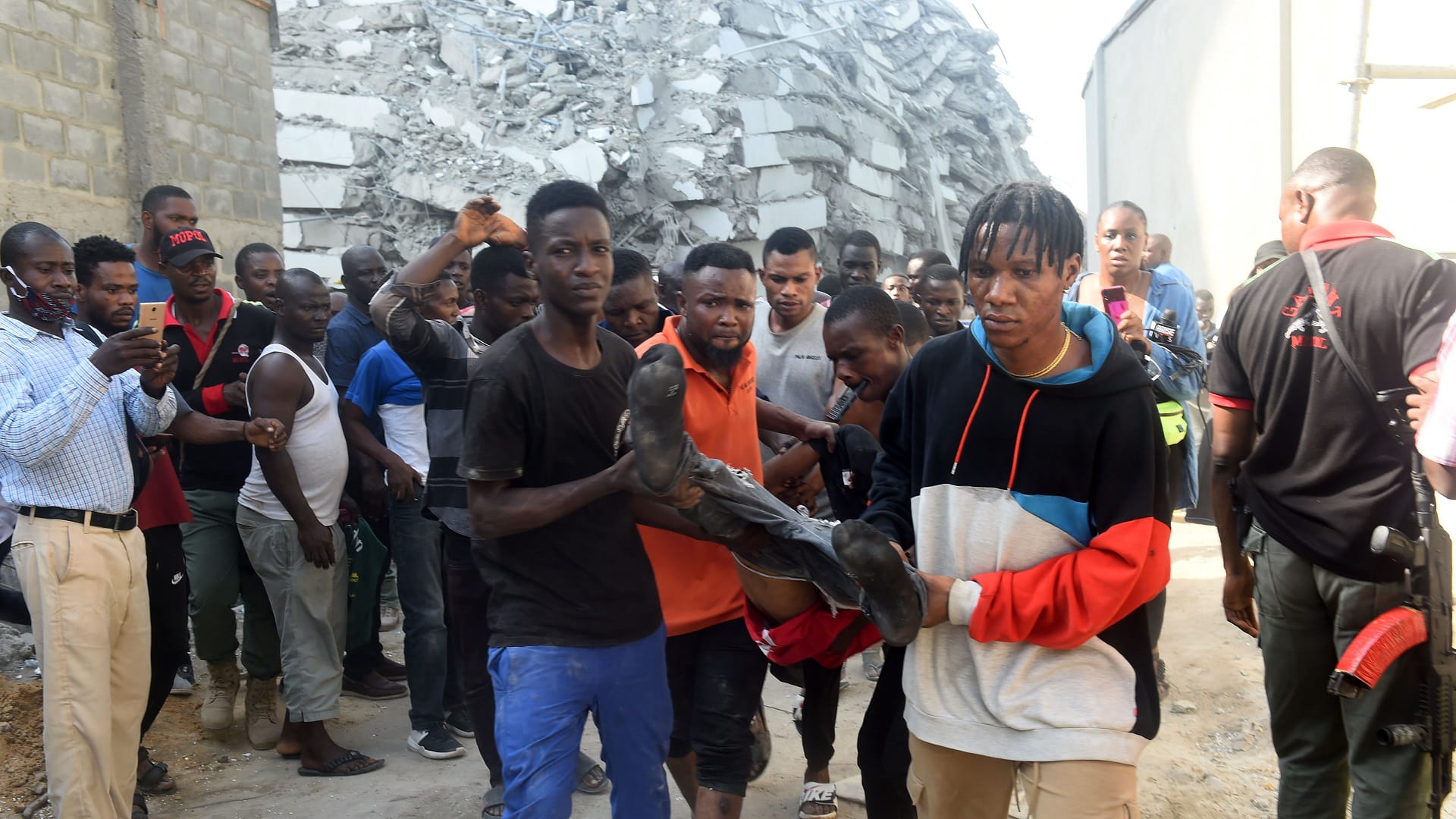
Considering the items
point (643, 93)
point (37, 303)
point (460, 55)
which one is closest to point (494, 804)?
point (37, 303)

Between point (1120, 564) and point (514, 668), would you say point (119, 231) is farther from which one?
point (1120, 564)

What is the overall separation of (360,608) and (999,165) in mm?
19631

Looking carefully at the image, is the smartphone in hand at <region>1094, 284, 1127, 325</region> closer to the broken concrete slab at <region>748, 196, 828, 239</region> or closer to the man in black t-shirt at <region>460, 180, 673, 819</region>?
the man in black t-shirt at <region>460, 180, 673, 819</region>

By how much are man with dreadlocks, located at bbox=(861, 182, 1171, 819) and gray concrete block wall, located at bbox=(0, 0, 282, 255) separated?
226 inches

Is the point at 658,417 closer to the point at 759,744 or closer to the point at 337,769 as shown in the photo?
the point at 759,744

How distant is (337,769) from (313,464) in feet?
4.00

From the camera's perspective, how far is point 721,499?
7.26ft

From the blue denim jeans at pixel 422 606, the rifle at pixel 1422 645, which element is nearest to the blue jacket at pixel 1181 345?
the rifle at pixel 1422 645

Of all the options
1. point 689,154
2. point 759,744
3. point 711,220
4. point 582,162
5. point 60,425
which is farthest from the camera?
point 689,154

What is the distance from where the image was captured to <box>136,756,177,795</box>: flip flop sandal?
4.02m

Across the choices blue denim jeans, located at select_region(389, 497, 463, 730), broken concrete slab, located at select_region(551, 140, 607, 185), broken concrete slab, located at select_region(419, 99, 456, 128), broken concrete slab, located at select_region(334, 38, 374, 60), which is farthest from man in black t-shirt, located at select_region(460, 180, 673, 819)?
broken concrete slab, located at select_region(334, 38, 374, 60)

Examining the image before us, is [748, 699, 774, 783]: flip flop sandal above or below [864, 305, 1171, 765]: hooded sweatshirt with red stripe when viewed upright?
below

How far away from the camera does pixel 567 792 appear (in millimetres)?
2539

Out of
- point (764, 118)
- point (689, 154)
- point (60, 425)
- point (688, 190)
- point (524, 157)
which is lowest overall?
point (60, 425)
